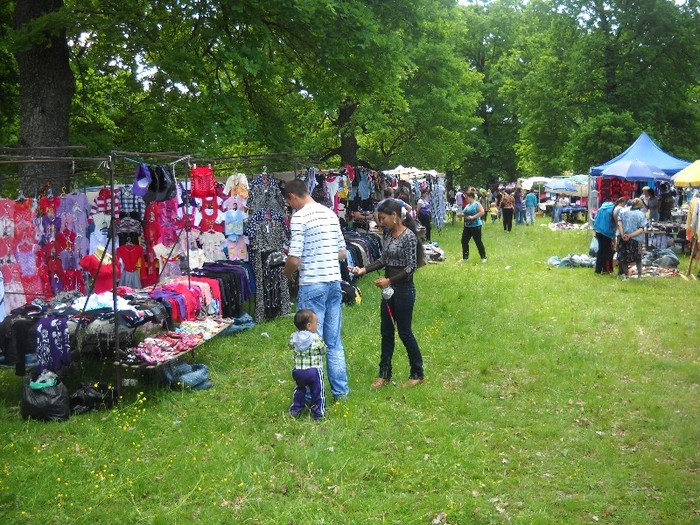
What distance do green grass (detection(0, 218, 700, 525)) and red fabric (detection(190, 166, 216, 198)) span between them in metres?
2.14

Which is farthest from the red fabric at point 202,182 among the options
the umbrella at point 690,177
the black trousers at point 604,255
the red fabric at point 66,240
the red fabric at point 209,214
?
the umbrella at point 690,177

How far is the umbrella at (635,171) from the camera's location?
61.5 ft

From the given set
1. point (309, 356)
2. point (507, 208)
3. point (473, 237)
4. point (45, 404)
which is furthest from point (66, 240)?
point (507, 208)

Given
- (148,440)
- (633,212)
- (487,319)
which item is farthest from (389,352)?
(633,212)

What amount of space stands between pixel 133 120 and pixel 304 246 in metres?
10.3

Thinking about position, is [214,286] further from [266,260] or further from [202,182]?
[202,182]

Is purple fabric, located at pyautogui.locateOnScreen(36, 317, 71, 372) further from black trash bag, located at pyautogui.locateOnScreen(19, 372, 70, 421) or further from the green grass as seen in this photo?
the green grass

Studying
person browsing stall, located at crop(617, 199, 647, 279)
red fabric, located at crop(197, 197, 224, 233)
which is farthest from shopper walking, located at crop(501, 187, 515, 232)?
red fabric, located at crop(197, 197, 224, 233)

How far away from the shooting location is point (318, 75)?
1384 centimetres

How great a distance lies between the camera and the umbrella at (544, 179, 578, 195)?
3669 centimetres

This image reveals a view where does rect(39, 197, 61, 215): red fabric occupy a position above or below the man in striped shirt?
above

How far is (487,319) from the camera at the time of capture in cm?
1067

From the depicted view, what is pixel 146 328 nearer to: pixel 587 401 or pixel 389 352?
pixel 389 352

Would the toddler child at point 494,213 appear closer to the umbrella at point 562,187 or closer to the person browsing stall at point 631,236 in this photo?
the umbrella at point 562,187
